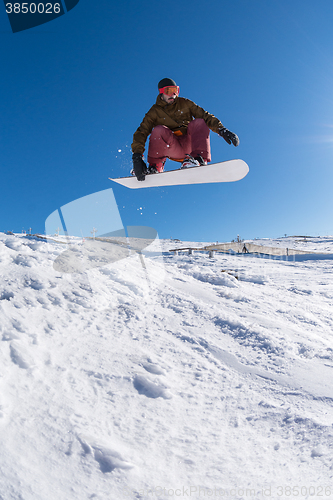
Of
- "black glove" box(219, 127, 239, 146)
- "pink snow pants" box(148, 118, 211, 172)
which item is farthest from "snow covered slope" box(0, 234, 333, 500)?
"black glove" box(219, 127, 239, 146)

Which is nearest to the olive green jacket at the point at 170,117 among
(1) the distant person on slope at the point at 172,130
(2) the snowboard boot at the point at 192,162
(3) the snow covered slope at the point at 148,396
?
(1) the distant person on slope at the point at 172,130

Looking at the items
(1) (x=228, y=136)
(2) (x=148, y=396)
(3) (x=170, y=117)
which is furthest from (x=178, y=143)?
(2) (x=148, y=396)

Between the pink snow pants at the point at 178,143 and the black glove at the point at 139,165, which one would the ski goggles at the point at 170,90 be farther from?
the black glove at the point at 139,165

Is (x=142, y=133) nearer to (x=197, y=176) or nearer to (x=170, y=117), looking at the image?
(x=170, y=117)

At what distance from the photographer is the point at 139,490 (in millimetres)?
1491

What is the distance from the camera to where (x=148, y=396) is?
2.20 m

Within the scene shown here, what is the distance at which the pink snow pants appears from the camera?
412 centimetres

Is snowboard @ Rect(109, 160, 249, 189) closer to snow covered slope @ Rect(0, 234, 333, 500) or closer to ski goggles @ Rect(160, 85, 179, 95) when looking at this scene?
ski goggles @ Rect(160, 85, 179, 95)

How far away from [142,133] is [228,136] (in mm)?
1489

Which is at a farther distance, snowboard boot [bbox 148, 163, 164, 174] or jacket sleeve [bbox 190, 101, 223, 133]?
snowboard boot [bbox 148, 163, 164, 174]

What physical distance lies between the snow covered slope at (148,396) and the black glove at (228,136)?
2.77 metres

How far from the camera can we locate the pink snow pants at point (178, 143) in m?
4.12

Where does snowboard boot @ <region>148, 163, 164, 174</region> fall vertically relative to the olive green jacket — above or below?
below

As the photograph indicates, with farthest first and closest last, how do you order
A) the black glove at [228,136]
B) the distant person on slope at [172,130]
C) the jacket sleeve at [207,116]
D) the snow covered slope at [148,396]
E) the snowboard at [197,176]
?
1. the snowboard at [197,176]
2. the distant person on slope at [172,130]
3. the jacket sleeve at [207,116]
4. the black glove at [228,136]
5. the snow covered slope at [148,396]
